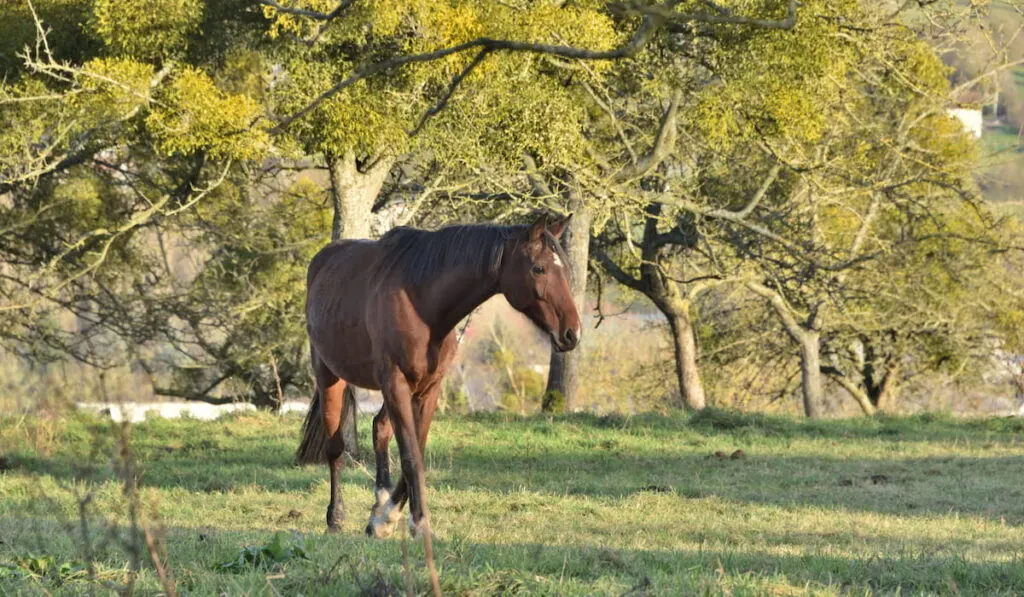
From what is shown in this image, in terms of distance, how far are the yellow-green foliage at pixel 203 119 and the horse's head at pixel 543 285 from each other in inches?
239

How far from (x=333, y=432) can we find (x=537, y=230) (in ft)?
7.89

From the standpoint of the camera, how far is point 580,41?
13586 millimetres

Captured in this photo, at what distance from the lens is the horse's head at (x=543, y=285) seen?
266 inches

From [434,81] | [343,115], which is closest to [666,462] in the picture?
[343,115]

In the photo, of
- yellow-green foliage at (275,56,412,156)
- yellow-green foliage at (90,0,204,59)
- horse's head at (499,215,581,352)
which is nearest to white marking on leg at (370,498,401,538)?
horse's head at (499,215,581,352)

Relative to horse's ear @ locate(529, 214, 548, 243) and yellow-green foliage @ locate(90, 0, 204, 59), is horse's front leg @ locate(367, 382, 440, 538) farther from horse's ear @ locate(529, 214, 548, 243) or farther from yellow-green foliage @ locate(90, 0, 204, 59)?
yellow-green foliage @ locate(90, 0, 204, 59)

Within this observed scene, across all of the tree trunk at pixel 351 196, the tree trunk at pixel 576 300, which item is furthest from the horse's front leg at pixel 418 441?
the tree trunk at pixel 576 300

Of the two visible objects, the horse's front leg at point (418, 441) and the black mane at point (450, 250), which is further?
the horse's front leg at point (418, 441)

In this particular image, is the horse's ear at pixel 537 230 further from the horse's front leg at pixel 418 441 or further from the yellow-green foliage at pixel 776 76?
the yellow-green foliage at pixel 776 76

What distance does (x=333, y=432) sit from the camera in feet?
27.7

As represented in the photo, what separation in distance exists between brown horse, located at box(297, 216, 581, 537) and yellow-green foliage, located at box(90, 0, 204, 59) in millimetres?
5908

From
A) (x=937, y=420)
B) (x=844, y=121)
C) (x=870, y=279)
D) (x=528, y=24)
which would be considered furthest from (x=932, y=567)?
(x=870, y=279)

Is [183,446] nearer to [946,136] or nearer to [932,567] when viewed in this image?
[932,567]

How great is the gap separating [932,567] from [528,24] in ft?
29.3
